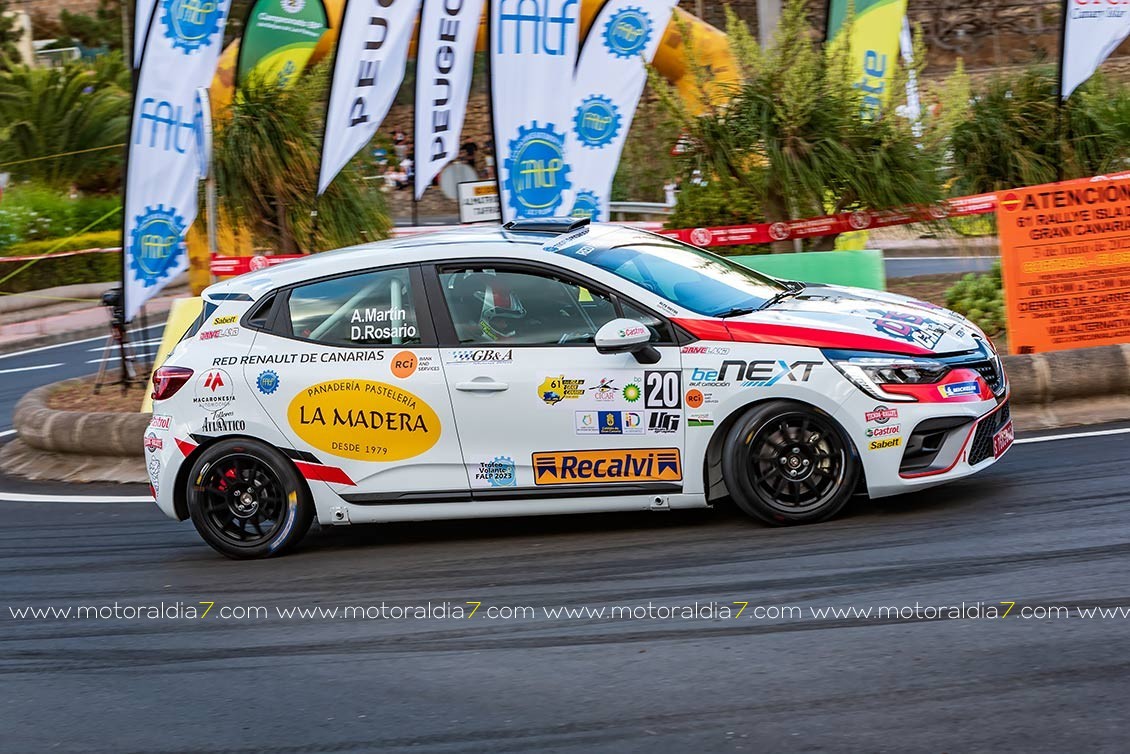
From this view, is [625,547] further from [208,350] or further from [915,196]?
[915,196]

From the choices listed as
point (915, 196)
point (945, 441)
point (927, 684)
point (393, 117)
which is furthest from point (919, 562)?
point (393, 117)

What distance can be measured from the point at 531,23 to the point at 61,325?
11162mm

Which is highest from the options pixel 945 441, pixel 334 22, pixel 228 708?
pixel 334 22

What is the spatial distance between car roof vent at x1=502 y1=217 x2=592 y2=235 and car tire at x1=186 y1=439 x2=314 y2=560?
5.97 ft

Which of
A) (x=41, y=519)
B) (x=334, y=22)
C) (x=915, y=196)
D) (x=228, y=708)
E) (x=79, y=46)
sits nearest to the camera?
(x=228, y=708)

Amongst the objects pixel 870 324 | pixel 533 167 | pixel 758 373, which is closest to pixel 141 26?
pixel 533 167

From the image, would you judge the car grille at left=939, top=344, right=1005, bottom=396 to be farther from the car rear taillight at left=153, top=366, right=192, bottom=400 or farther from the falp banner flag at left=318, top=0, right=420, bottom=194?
the falp banner flag at left=318, top=0, right=420, bottom=194

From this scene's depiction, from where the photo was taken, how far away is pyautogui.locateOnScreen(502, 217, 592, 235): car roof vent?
7.96m

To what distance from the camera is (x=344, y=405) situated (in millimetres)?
7523

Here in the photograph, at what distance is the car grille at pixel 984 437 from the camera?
6.98 m

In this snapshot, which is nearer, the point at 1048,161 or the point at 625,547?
the point at 625,547

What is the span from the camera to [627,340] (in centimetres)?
700

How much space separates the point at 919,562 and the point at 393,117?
37.8 metres

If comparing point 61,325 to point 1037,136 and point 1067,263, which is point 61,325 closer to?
point 1037,136
